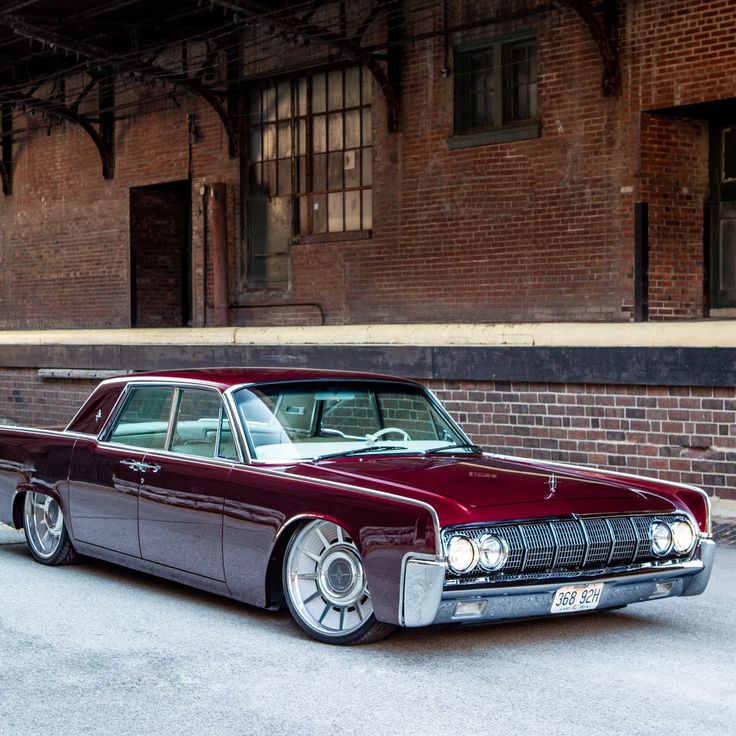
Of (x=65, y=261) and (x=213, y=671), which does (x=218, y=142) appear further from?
(x=213, y=671)

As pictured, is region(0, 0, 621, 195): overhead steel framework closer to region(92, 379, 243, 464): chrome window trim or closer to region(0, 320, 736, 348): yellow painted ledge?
region(0, 320, 736, 348): yellow painted ledge

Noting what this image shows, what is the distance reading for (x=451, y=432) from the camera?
7129 mm

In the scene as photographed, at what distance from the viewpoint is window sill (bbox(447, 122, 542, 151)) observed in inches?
588

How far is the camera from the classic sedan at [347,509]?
5.50 meters

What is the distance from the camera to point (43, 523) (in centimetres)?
805

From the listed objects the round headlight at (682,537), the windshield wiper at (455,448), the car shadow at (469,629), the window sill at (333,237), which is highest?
the window sill at (333,237)

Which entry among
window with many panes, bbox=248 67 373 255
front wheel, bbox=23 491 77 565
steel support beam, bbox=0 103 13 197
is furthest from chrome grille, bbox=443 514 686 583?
steel support beam, bbox=0 103 13 197

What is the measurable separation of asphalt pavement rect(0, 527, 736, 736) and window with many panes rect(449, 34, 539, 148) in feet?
30.1

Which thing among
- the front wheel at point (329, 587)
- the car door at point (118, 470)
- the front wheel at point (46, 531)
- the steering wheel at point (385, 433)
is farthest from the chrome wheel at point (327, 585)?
the front wheel at point (46, 531)

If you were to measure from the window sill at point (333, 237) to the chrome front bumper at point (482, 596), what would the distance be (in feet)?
37.6

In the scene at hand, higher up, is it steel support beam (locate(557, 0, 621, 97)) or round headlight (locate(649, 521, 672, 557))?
steel support beam (locate(557, 0, 621, 97))

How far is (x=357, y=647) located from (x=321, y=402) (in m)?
1.46

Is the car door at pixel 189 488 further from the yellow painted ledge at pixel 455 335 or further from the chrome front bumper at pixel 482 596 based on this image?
the yellow painted ledge at pixel 455 335

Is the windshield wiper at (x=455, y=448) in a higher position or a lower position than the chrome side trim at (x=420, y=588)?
higher
